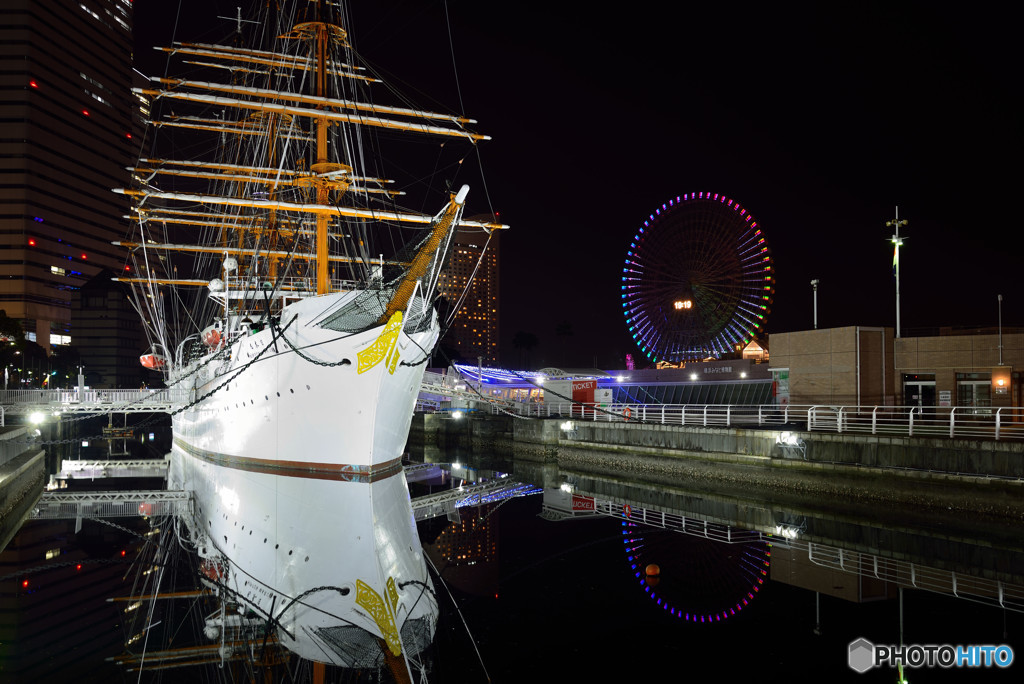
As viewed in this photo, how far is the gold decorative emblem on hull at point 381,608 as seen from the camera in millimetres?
9328

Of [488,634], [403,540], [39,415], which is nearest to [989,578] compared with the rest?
[488,634]

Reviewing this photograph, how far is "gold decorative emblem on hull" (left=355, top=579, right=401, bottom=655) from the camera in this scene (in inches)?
367

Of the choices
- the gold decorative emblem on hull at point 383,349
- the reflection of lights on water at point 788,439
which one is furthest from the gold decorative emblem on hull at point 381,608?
the reflection of lights on water at point 788,439

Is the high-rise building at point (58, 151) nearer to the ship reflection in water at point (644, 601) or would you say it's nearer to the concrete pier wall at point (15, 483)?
the concrete pier wall at point (15, 483)

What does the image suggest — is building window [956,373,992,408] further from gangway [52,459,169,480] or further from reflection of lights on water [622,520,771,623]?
gangway [52,459,169,480]

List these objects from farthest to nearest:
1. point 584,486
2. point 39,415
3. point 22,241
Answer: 1. point 22,241
2. point 39,415
3. point 584,486

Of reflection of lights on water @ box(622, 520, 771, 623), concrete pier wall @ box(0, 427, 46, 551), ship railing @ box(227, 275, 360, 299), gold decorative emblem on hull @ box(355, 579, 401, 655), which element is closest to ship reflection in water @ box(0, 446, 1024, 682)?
reflection of lights on water @ box(622, 520, 771, 623)

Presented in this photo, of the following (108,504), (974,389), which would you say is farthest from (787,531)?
(108,504)

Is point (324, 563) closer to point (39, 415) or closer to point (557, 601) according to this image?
point (557, 601)

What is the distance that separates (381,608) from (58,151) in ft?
475

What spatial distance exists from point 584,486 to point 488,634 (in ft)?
54.5

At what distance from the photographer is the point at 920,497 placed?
58.4 feet

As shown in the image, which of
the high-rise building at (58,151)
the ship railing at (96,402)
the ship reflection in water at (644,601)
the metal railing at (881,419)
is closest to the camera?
the ship reflection in water at (644,601)

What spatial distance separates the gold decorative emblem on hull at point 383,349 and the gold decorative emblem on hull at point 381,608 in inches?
419
